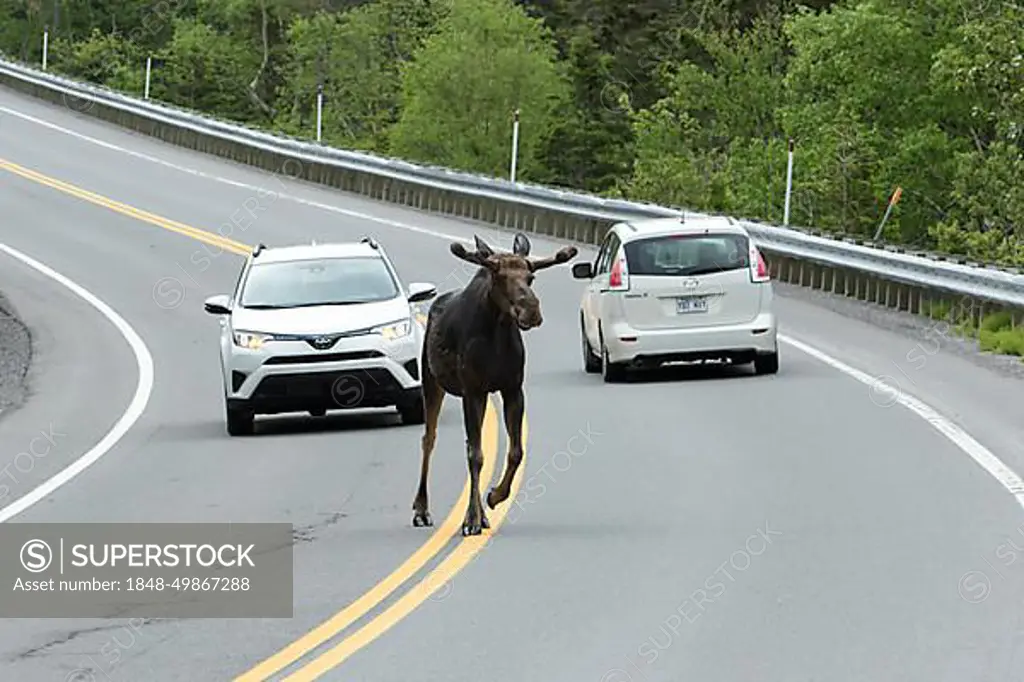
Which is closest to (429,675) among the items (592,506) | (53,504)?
(592,506)

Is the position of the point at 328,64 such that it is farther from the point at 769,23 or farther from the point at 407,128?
the point at 769,23

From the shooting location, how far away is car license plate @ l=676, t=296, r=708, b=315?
77.3 ft

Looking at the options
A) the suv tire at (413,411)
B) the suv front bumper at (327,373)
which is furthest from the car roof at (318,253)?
the suv tire at (413,411)

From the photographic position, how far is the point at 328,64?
364 ft

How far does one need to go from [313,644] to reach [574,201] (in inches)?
1280

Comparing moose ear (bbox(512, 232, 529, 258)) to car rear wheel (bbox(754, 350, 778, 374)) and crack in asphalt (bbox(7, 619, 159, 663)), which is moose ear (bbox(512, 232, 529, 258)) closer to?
crack in asphalt (bbox(7, 619, 159, 663))

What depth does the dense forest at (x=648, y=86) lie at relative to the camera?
54156mm

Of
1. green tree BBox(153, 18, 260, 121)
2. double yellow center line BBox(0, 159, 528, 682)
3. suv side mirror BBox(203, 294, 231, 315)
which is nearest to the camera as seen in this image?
double yellow center line BBox(0, 159, 528, 682)

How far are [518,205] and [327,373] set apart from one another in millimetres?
24371

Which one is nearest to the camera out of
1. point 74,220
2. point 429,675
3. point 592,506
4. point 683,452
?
point 429,675

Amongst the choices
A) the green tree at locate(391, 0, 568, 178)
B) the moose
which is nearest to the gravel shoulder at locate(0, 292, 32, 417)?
the moose

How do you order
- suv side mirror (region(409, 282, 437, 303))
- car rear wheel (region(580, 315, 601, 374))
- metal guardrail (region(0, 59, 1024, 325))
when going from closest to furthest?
suv side mirror (region(409, 282, 437, 303))
car rear wheel (region(580, 315, 601, 374))
metal guardrail (region(0, 59, 1024, 325))

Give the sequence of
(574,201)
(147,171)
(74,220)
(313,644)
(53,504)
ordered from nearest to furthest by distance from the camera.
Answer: (313,644) < (53,504) < (574,201) < (74,220) < (147,171)

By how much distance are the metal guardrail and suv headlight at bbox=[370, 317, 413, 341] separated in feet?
27.6
